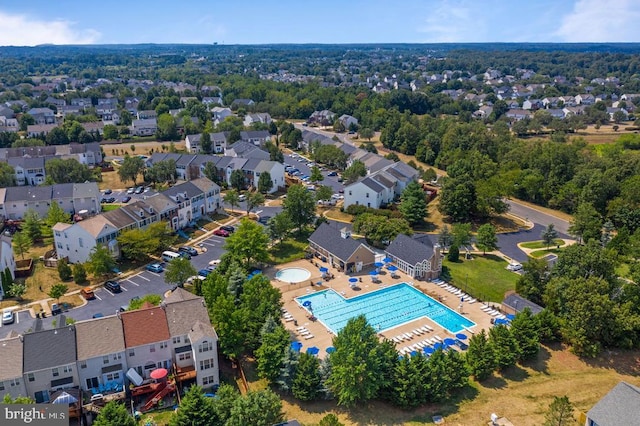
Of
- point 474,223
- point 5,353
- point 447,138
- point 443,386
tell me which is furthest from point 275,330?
point 447,138

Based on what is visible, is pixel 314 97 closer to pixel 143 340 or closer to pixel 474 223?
pixel 474 223

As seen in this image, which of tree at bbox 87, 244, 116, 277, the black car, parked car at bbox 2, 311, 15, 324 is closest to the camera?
parked car at bbox 2, 311, 15, 324

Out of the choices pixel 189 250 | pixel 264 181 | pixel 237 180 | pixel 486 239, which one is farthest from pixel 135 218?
pixel 486 239

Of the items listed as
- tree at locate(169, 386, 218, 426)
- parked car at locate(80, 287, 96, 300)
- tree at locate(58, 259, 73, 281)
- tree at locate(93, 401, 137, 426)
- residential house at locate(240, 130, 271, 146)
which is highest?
residential house at locate(240, 130, 271, 146)

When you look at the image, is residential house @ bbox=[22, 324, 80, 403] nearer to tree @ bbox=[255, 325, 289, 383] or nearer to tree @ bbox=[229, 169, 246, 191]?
tree @ bbox=[255, 325, 289, 383]

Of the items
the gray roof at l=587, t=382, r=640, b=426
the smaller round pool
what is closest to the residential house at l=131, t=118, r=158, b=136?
the smaller round pool

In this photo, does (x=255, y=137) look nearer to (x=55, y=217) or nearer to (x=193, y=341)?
(x=55, y=217)

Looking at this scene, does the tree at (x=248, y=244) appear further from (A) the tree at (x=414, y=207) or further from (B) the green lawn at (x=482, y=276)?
(A) the tree at (x=414, y=207)
